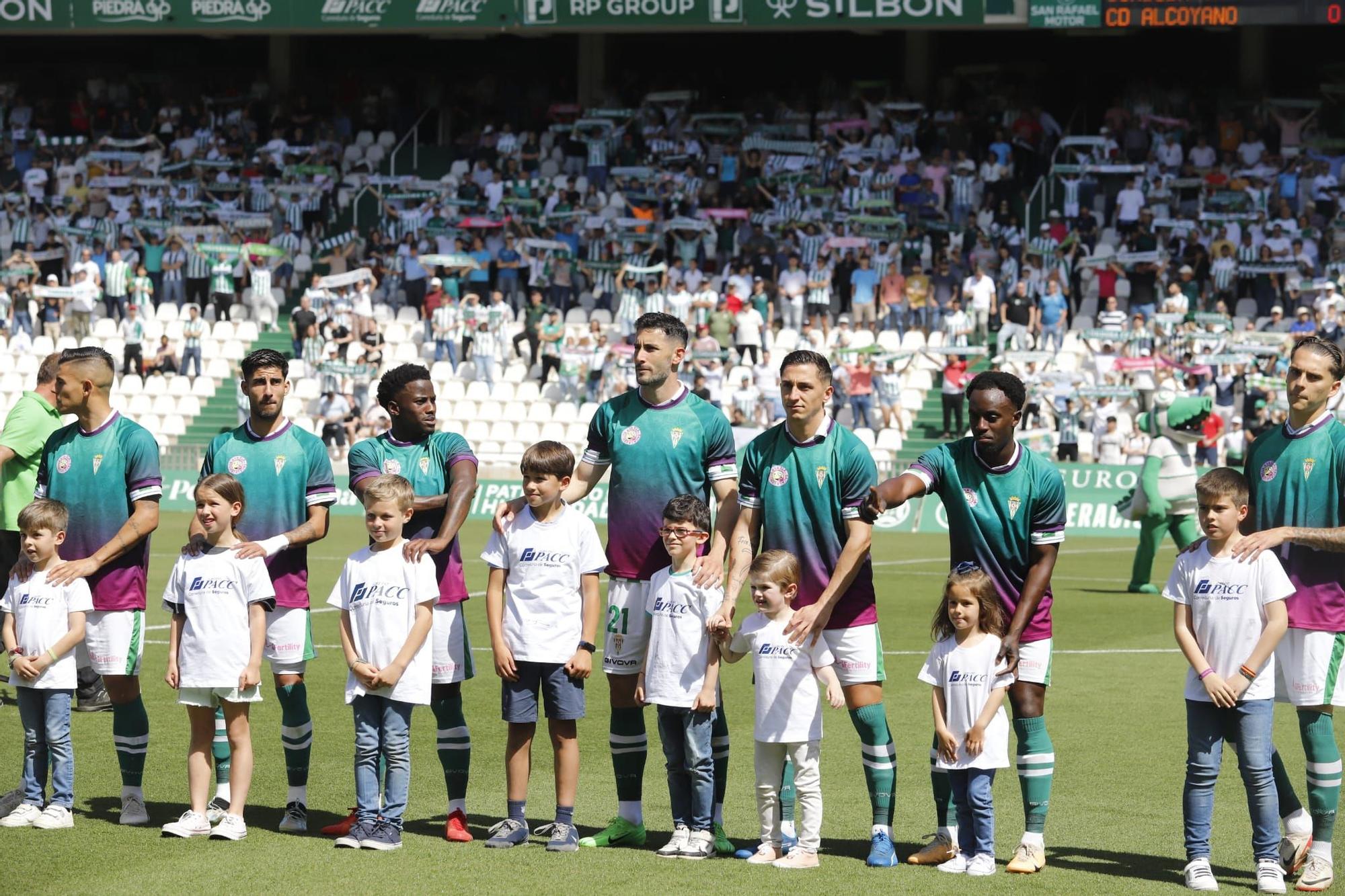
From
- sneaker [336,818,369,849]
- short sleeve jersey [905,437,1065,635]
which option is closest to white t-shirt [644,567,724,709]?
short sleeve jersey [905,437,1065,635]

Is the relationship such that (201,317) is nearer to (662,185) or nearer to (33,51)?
(662,185)

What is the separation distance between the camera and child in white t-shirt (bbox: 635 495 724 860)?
7969mm

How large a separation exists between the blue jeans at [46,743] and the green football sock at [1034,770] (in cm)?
435

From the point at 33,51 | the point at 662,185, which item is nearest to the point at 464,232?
the point at 662,185

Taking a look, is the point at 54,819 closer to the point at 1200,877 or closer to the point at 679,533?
the point at 679,533

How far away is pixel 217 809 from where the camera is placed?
859cm

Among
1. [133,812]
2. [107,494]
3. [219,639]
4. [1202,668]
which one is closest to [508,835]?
[219,639]

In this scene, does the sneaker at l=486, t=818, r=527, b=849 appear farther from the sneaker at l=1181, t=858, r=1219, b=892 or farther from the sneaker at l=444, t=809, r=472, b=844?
the sneaker at l=1181, t=858, r=1219, b=892

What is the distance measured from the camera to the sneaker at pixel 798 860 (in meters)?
7.77

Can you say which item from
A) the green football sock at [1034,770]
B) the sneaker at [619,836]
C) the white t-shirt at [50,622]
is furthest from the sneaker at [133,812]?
the green football sock at [1034,770]

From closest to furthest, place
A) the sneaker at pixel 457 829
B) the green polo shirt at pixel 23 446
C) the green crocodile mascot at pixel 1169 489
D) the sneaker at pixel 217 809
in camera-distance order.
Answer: the sneaker at pixel 457 829 → the sneaker at pixel 217 809 → the green polo shirt at pixel 23 446 → the green crocodile mascot at pixel 1169 489

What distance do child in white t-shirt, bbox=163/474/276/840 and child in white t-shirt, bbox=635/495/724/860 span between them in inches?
70.3

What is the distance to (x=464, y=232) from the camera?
3638 cm

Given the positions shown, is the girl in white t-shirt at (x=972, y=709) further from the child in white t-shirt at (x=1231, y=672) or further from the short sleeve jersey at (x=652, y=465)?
the short sleeve jersey at (x=652, y=465)
